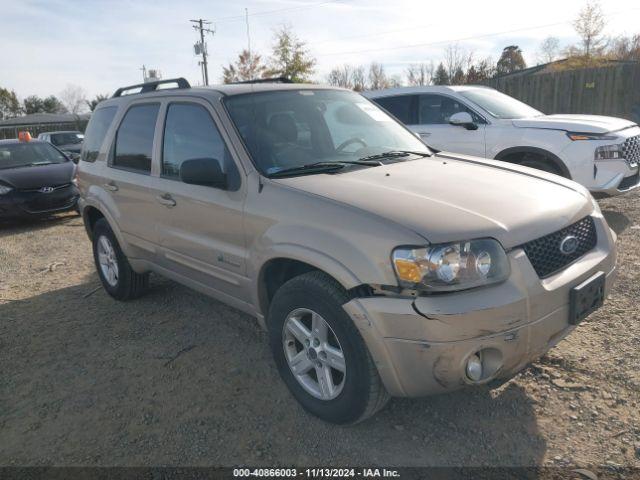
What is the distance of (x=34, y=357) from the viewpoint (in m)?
3.96

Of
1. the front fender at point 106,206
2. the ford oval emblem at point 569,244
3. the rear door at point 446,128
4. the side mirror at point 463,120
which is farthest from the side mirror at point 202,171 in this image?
the side mirror at point 463,120

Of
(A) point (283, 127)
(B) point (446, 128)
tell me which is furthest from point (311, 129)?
(B) point (446, 128)

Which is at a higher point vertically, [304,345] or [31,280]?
[304,345]

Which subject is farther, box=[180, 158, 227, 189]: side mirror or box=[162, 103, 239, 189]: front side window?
box=[162, 103, 239, 189]: front side window

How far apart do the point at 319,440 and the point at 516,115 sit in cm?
586

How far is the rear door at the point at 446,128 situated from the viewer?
23.3 feet

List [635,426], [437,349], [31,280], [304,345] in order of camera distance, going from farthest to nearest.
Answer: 1. [31,280]
2. [304,345]
3. [635,426]
4. [437,349]

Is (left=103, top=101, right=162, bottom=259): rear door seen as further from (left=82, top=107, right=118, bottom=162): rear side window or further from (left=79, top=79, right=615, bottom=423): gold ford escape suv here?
(left=82, top=107, right=118, bottom=162): rear side window

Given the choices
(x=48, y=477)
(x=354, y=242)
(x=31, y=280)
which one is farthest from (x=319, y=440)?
(x=31, y=280)

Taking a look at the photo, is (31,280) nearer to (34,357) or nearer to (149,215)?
(34,357)

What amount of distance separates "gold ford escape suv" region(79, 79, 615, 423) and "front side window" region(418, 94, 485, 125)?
3647mm

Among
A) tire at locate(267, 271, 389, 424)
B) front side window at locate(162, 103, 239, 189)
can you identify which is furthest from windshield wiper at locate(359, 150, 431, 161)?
tire at locate(267, 271, 389, 424)

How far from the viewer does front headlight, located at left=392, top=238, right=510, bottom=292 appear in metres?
2.32

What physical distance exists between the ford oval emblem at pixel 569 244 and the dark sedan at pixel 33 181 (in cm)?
889
